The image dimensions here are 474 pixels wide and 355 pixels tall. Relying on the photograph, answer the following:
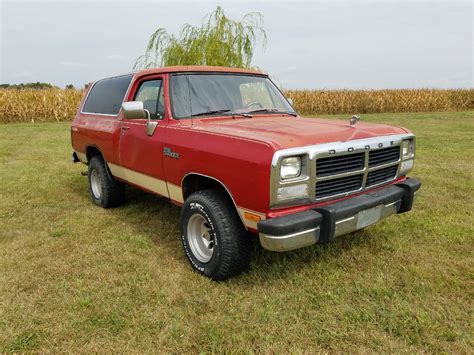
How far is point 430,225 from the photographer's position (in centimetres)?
454

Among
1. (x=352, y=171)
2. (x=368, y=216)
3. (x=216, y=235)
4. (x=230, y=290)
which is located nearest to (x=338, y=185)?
(x=352, y=171)

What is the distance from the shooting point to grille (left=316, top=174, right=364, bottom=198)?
118 inches

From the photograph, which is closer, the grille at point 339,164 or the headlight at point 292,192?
the headlight at point 292,192

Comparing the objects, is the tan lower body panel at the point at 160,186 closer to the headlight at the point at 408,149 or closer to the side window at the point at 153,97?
the side window at the point at 153,97

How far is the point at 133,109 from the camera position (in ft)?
12.3

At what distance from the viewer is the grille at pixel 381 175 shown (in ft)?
11.2

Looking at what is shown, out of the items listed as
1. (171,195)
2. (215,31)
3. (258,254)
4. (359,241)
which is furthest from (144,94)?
(215,31)

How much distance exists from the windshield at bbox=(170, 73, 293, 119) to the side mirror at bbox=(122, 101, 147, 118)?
A: 325 mm

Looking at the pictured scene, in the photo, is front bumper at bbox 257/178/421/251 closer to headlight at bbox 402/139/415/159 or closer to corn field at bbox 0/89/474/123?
headlight at bbox 402/139/415/159

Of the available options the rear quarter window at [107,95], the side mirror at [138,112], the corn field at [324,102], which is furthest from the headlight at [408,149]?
the corn field at [324,102]

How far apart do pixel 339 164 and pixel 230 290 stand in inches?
55.1

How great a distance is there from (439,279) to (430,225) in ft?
4.43

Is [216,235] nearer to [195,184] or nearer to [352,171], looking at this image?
[195,184]

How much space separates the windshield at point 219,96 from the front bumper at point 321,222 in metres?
1.56
